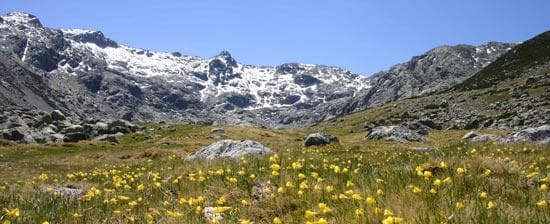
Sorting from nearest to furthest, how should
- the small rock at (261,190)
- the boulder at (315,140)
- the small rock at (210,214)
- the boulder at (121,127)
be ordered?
the small rock at (210,214), the small rock at (261,190), the boulder at (315,140), the boulder at (121,127)

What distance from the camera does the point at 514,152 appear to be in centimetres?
1380

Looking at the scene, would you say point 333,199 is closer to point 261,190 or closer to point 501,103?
point 261,190

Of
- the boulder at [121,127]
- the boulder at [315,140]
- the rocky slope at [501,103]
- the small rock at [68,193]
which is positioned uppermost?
the rocky slope at [501,103]

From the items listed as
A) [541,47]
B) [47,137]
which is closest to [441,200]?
[47,137]

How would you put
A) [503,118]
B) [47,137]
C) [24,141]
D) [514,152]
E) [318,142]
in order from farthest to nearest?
[503,118] → [47,137] → [24,141] → [318,142] → [514,152]

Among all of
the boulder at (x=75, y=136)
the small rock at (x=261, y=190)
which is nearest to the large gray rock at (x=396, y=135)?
the small rock at (x=261, y=190)

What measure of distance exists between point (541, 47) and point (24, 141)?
15219cm

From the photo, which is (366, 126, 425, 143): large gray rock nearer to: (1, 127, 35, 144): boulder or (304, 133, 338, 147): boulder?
(304, 133, 338, 147): boulder

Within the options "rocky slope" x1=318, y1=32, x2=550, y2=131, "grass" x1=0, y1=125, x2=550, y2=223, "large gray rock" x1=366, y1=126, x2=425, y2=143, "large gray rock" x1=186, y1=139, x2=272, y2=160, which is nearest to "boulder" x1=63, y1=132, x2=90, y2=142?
"large gray rock" x1=366, y1=126, x2=425, y2=143

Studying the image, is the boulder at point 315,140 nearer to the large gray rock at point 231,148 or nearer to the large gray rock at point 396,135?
the large gray rock at point 396,135

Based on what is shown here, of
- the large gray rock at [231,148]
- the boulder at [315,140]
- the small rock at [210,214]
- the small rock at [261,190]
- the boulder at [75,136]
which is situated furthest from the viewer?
the boulder at [75,136]

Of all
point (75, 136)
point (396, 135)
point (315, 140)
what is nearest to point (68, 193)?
point (315, 140)

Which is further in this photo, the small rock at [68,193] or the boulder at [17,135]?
the boulder at [17,135]

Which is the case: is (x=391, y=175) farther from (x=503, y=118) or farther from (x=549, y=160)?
(x=503, y=118)
